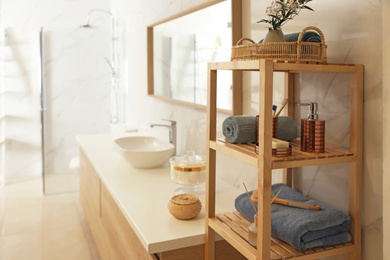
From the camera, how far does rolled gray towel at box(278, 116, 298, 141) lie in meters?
1.38

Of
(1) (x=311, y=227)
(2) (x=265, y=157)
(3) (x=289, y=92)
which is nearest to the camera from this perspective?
(2) (x=265, y=157)

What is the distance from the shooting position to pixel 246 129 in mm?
1318

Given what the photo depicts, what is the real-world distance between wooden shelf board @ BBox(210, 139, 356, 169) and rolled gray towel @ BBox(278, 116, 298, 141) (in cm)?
5

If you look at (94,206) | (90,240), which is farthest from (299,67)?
(90,240)

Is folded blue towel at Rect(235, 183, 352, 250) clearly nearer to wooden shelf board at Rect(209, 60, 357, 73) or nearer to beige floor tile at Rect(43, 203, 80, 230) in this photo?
wooden shelf board at Rect(209, 60, 357, 73)

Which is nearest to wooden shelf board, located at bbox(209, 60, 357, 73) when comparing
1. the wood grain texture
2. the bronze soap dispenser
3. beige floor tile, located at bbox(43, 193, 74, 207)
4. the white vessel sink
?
the bronze soap dispenser

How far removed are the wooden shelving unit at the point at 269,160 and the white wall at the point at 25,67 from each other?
4.02 m

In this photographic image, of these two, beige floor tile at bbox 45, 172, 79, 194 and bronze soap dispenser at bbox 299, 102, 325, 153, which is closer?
bronze soap dispenser at bbox 299, 102, 325, 153

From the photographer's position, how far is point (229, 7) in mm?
2016

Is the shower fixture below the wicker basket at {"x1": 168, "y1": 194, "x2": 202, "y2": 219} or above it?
above

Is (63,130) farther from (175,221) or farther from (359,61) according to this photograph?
(359,61)

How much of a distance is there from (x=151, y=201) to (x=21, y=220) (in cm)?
217

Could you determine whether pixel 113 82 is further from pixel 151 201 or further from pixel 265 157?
pixel 265 157

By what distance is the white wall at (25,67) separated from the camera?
15.6 feet
